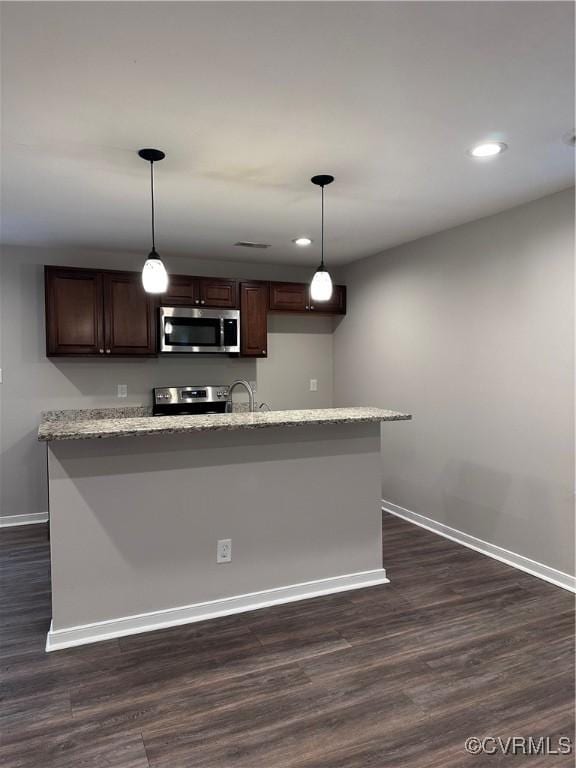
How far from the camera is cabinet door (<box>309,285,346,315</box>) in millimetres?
5156

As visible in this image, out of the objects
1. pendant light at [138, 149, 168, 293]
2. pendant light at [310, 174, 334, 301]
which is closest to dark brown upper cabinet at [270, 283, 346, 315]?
pendant light at [310, 174, 334, 301]

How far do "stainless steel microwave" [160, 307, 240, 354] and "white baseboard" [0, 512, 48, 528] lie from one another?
5.96ft

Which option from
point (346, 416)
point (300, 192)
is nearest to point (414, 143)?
point (300, 192)

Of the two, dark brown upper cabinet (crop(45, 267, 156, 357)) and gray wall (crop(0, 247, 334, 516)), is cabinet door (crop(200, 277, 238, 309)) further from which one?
dark brown upper cabinet (crop(45, 267, 156, 357))

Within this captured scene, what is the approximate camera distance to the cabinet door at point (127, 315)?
4352 millimetres

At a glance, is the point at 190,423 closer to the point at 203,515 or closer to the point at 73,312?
the point at 203,515

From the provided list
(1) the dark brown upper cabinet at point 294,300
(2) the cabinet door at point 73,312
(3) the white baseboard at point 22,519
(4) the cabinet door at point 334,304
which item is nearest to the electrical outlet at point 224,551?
(2) the cabinet door at point 73,312

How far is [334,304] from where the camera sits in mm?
5234

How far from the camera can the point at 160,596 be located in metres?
2.69

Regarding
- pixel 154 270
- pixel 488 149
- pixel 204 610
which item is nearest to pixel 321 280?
pixel 154 270

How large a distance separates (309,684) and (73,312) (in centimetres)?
339

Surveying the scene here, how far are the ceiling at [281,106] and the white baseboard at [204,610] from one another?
2.32 m

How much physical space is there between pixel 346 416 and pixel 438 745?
159 centimetres

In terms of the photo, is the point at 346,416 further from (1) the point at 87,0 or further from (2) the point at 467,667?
(1) the point at 87,0
